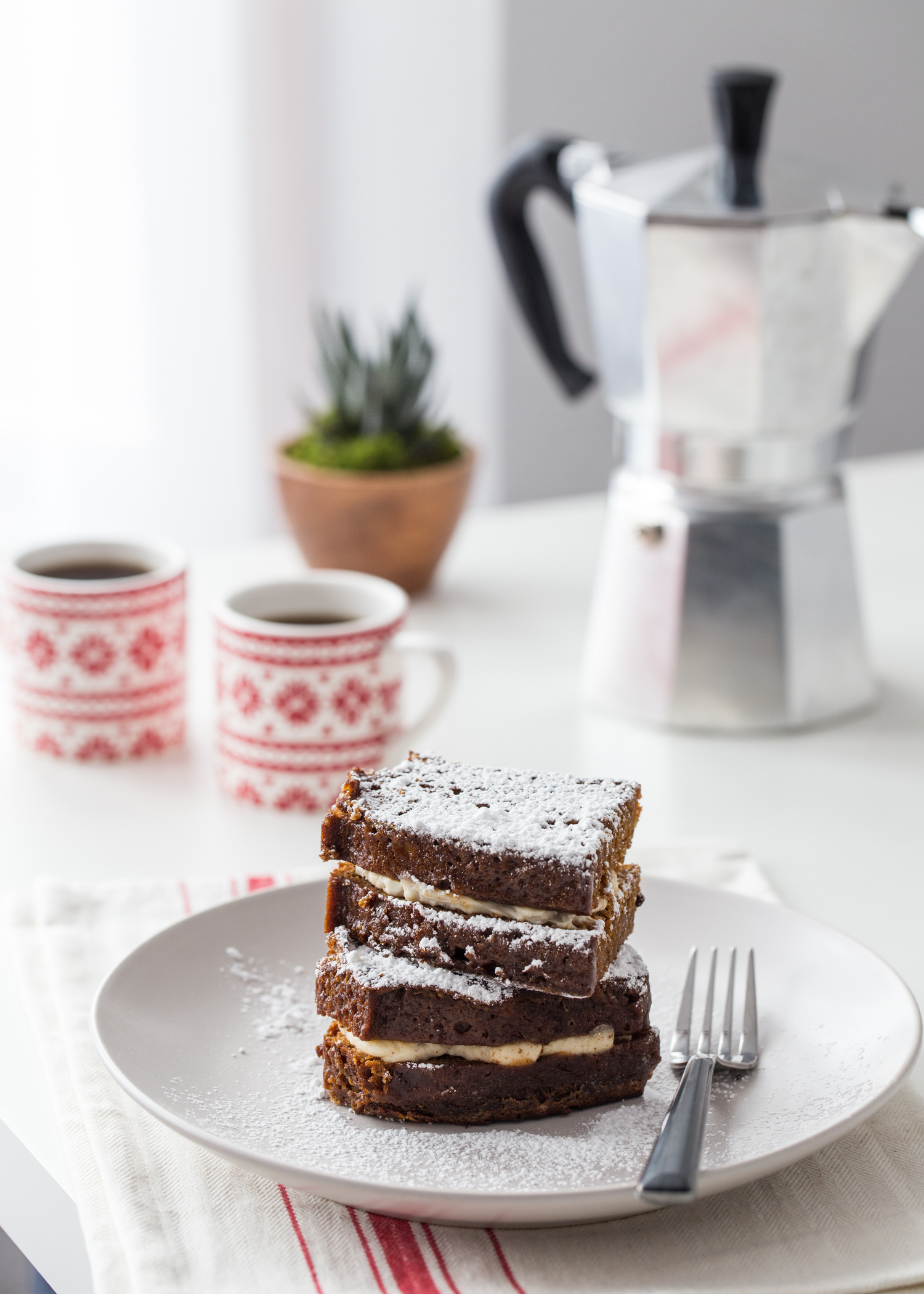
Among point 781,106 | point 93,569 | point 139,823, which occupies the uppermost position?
point 781,106

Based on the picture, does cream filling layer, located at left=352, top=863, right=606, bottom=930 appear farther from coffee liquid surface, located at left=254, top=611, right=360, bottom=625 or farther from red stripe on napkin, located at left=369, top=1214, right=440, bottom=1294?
coffee liquid surface, located at left=254, top=611, right=360, bottom=625

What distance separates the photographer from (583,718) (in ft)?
3.47

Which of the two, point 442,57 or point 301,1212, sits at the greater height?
point 442,57

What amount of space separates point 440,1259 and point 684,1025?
0.16 meters

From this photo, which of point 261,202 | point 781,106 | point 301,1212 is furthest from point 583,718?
point 781,106

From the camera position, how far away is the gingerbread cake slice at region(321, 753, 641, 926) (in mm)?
563

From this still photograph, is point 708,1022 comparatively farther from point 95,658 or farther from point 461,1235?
point 95,658

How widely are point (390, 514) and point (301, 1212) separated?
2.39 ft

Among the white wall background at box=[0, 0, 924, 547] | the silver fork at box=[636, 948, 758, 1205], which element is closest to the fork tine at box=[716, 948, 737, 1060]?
the silver fork at box=[636, 948, 758, 1205]

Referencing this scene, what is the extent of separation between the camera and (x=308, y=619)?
0.98 meters

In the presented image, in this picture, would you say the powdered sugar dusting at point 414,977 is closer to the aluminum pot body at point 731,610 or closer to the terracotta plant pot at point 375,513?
the aluminum pot body at point 731,610

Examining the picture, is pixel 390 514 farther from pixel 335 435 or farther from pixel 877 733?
pixel 877 733

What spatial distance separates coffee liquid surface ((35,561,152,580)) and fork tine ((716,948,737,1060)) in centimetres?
54

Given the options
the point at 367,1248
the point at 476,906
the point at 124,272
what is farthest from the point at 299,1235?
the point at 124,272
